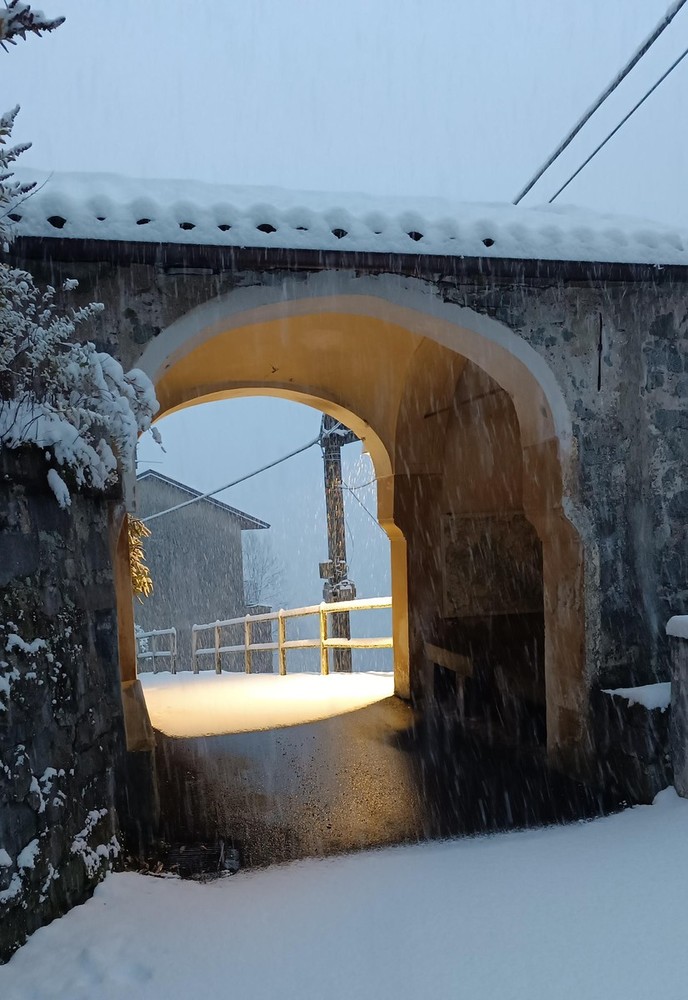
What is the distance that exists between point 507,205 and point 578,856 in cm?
400

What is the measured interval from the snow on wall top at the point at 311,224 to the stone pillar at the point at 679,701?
2111 mm

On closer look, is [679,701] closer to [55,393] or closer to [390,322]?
[390,322]

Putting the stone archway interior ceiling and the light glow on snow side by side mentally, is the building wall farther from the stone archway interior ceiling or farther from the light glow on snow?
the light glow on snow

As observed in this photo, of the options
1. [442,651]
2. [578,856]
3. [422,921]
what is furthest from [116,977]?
[442,651]

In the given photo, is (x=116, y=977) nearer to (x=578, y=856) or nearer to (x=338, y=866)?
(x=338, y=866)

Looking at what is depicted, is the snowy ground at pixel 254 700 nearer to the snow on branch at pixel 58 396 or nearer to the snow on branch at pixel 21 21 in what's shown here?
the snow on branch at pixel 58 396

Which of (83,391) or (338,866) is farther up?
(83,391)

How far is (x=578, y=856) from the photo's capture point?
10.3 ft

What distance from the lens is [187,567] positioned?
1997 cm

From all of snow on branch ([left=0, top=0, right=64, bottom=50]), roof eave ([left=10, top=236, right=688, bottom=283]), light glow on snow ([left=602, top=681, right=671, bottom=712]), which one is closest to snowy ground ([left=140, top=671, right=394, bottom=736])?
light glow on snow ([left=602, top=681, right=671, bottom=712])

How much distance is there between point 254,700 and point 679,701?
491 cm

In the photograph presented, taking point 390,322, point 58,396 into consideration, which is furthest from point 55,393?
point 390,322

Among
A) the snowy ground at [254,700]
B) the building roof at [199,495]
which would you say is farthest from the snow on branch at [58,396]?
the building roof at [199,495]

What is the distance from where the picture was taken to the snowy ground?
6.59 m
